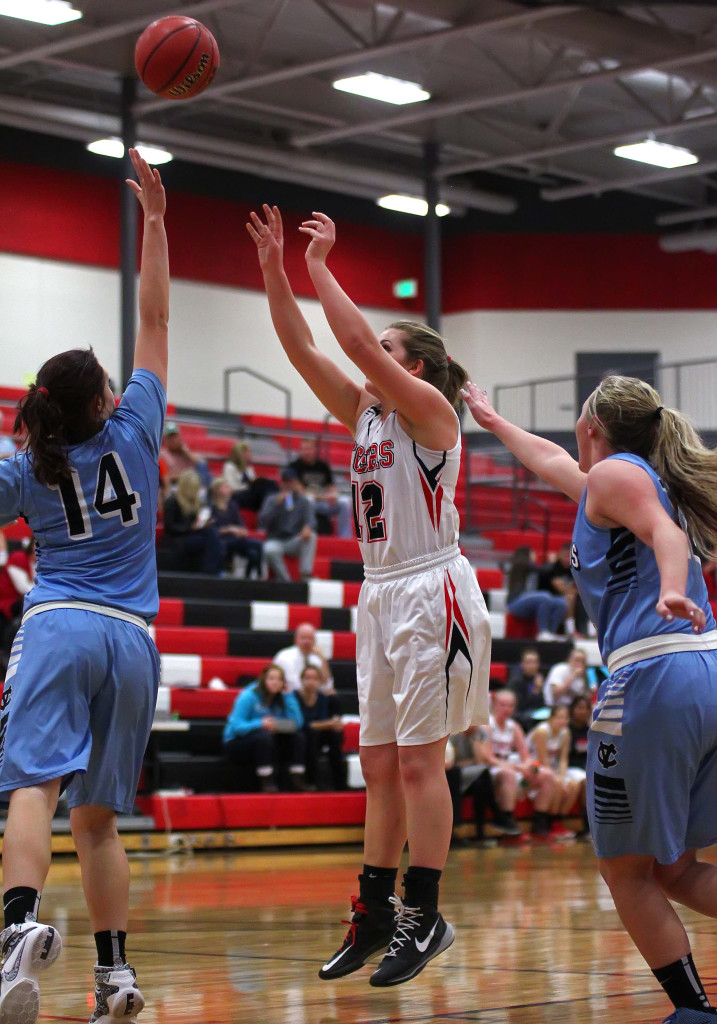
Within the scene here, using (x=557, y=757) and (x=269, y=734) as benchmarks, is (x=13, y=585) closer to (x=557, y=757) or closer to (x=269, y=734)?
(x=269, y=734)

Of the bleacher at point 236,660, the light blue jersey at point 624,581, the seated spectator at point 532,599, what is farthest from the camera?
the seated spectator at point 532,599

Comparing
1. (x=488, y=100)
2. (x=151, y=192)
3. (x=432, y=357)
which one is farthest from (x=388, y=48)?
(x=151, y=192)

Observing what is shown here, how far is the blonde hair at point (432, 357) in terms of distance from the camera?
14.4 ft

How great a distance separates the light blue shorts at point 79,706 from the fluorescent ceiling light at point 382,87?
1401cm

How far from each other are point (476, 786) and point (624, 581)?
27.5ft

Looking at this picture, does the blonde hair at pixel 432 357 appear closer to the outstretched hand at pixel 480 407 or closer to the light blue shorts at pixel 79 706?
the outstretched hand at pixel 480 407

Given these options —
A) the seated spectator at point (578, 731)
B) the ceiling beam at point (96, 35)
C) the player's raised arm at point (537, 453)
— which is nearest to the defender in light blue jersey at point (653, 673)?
the player's raised arm at point (537, 453)

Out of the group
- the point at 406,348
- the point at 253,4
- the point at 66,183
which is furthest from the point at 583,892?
the point at 66,183

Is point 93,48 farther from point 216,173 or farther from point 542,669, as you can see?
point 542,669

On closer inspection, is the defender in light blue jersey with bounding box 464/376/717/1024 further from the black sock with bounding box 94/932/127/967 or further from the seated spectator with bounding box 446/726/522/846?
the seated spectator with bounding box 446/726/522/846

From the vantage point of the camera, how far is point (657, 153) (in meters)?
19.4

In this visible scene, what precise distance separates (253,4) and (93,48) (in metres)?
2.14

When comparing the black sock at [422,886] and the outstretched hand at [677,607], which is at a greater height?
the outstretched hand at [677,607]

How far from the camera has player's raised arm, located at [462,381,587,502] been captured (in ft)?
12.7
